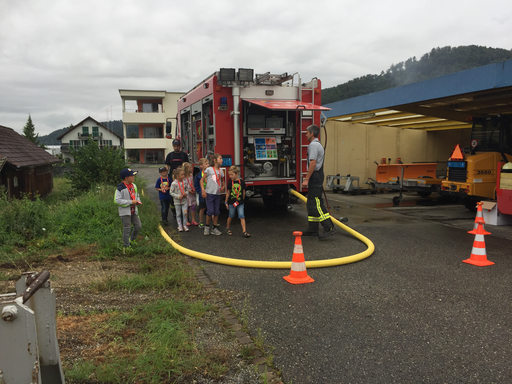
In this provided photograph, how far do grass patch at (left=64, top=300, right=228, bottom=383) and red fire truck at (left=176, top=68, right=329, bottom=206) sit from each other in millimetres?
5379

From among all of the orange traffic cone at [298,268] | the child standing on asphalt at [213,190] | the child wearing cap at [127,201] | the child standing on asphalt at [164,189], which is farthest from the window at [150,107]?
the orange traffic cone at [298,268]

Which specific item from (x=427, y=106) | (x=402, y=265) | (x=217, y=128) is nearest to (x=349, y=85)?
(x=427, y=106)

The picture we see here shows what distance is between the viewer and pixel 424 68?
44.4m

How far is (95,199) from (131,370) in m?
7.93

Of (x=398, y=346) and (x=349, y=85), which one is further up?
(x=349, y=85)

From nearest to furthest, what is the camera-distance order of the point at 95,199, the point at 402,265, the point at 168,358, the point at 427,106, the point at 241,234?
the point at 168,358, the point at 402,265, the point at 241,234, the point at 95,199, the point at 427,106

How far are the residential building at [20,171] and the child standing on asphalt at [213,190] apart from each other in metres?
6.25

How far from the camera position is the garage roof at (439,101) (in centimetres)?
952

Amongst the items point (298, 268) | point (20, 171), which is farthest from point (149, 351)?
point (20, 171)

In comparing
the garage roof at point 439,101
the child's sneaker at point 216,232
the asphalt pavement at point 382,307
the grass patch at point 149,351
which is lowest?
the asphalt pavement at point 382,307

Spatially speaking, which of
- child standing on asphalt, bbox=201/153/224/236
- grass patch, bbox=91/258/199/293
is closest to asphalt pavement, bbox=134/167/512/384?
grass patch, bbox=91/258/199/293

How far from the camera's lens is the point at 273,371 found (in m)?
3.16

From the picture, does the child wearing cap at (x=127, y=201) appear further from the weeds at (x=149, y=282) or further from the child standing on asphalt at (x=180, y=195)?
the child standing on asphalt at (x=180, y=195)

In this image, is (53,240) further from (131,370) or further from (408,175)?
(408,175)
